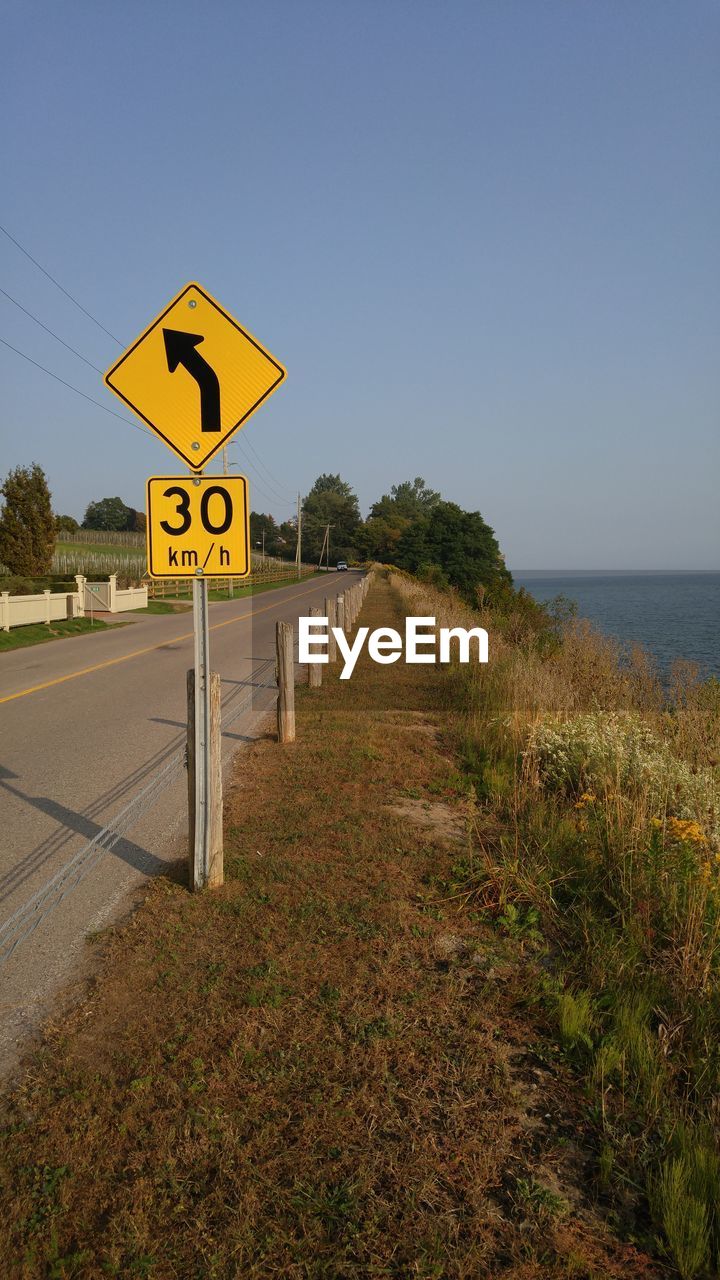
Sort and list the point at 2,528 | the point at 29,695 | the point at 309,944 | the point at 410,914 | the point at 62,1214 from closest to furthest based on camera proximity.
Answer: the point at 62,1214, the point at 309,944, the point at 410,914, the point at 29,695, the point at 2,528

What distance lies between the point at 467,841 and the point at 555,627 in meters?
13.5

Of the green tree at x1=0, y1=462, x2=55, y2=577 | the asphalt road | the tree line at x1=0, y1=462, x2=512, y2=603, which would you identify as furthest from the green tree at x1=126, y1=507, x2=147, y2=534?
the asphalt road

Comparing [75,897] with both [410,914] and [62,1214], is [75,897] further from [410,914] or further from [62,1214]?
[62,1214]

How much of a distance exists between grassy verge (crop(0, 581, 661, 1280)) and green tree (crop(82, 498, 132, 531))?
130 meters

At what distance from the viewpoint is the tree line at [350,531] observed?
2900 centimetres

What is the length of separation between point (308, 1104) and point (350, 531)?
501 ft

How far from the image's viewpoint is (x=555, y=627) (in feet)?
59.4

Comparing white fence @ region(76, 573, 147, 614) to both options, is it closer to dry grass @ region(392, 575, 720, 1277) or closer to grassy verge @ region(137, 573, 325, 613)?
grassy verge @ region(137, 573, 325, 613)

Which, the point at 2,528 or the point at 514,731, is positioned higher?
the point at 2,528

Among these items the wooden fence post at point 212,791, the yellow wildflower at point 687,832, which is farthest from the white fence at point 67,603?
the yellow wildflower at point 687,832

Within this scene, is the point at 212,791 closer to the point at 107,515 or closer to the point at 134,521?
the point at 134,521

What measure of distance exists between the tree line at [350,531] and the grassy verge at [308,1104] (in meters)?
13.3

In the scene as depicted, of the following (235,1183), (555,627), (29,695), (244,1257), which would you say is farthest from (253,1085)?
(555,627)

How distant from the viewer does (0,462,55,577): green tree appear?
28.7 m
